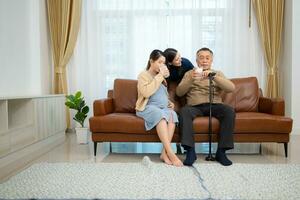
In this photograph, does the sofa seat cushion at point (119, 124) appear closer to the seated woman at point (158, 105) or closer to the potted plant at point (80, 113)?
the seated woman at point (158, 105)

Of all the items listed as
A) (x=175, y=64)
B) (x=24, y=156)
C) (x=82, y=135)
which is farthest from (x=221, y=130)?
(x=24, y=156)

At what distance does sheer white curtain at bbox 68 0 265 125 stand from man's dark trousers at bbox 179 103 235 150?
189cm

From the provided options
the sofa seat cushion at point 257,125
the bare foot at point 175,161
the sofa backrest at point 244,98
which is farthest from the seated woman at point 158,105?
the sofa backrest at point 244,98

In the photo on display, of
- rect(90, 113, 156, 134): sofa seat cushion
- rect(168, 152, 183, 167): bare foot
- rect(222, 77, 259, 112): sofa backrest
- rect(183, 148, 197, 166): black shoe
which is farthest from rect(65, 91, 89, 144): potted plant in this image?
rect(222, 77, 259, 112): sofa backrest

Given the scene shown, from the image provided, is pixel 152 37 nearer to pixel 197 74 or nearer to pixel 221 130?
pixel 197 74

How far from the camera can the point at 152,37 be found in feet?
15.2

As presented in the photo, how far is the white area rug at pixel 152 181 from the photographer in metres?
1.85

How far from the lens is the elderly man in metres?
2.67

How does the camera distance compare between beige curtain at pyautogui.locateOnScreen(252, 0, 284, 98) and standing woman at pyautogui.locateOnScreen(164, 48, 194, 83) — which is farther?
beige curtain at pyautogui.locateOnScreen(252, 0, 284, 98)

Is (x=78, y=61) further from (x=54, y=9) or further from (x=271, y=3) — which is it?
(x=271, y=3)

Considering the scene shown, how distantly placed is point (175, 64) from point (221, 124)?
2.77 feet

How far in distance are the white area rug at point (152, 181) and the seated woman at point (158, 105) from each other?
20 centimetres

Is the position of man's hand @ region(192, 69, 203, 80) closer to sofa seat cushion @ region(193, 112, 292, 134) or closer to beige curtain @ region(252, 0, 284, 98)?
sofa seat cushion @ region(193, 112, 292, 134)

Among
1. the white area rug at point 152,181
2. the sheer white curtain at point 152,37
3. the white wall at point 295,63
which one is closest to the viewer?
the white area rug at point 152,181
